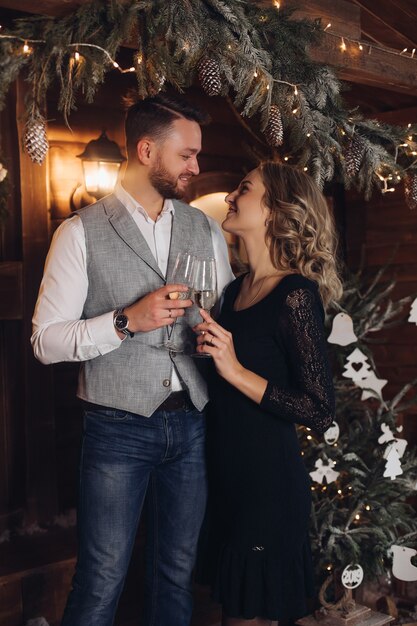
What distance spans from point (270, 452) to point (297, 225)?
0.67 m

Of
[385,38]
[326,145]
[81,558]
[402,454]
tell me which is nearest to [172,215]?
[326,145]

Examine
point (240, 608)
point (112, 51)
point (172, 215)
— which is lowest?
point (240, 608)

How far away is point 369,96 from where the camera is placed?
477cm

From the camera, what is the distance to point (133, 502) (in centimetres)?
249

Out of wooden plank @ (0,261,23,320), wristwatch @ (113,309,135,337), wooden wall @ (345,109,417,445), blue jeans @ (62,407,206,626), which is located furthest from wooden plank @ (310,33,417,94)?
wooden plank @ (0,261,23,320)

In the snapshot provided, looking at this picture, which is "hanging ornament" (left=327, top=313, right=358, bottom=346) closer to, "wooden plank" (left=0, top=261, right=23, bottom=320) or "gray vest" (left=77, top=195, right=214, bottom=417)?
"gray vest" (left=77, top=195, right=214, bottom=417)

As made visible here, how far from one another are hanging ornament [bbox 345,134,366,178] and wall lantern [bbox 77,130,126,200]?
1.88 meters

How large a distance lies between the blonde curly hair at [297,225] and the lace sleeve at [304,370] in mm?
150

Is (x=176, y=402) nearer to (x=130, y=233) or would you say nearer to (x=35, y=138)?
(x=130, y=233)

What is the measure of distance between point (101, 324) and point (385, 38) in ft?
8.94

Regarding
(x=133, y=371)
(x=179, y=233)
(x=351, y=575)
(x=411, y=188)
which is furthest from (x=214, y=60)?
(x=351, y=575)

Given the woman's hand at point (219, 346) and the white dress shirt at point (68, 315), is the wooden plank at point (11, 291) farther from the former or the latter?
the woman's hand at point (219, 346)

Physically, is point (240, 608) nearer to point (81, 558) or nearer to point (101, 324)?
point (81, 558)

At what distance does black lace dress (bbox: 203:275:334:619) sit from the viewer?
242 cm
